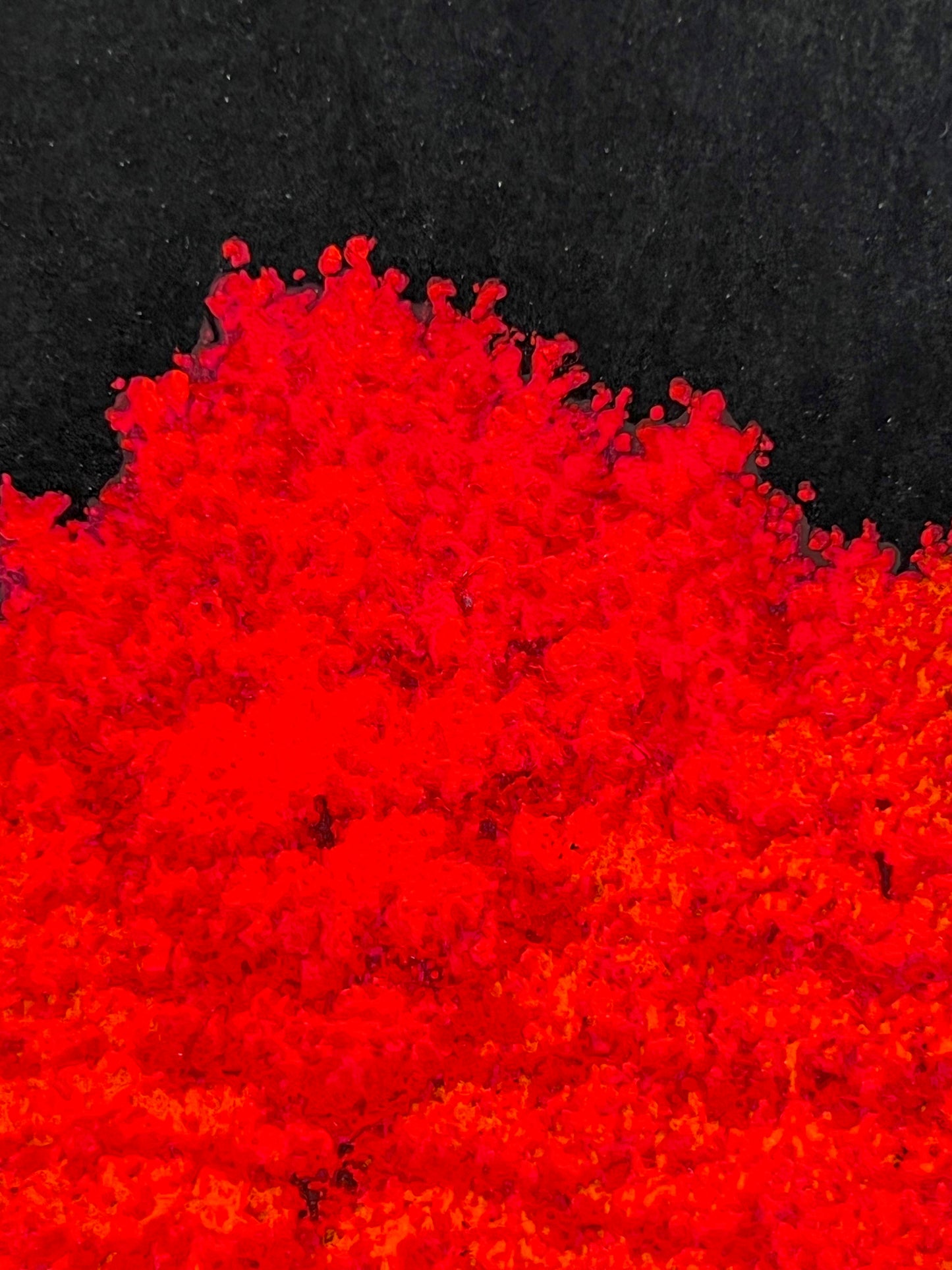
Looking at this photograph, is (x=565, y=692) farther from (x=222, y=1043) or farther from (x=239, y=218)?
(x=239, y=218)

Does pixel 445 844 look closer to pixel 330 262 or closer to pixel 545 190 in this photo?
pixel 330 262

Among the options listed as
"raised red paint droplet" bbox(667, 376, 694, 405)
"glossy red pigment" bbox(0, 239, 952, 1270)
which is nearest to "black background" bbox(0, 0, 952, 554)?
"raised red paint droplet" bbox(667, 376, 694, 405)

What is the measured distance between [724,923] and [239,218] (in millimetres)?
1197

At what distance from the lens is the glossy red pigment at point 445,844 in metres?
1.20

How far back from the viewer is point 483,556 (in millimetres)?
1314

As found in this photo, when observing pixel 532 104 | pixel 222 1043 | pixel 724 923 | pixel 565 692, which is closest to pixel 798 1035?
pixel 724 923

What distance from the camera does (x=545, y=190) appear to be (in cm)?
141

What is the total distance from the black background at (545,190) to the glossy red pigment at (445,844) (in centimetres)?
12

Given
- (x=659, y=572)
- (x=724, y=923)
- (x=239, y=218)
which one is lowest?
(x=724, y=923)

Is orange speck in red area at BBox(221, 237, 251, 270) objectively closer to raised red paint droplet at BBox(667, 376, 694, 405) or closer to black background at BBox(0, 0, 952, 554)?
black background at BBox(0, 0, 952, 554)

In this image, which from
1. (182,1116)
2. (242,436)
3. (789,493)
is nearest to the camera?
(182,1116)

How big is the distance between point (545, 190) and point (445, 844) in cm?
95

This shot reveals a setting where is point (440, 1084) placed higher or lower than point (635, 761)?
lower

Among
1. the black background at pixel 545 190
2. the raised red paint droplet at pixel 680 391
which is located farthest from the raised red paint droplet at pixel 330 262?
the raised red paint droplet at pixel 680 391
